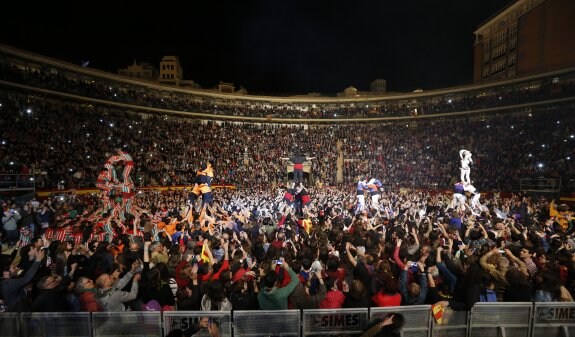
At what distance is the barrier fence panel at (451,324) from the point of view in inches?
183

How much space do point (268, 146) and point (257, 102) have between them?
8.58 metres

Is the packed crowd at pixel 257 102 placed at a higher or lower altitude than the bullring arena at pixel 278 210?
higher

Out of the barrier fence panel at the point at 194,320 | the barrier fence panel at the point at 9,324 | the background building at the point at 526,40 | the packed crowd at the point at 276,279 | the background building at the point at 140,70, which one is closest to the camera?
the barrier fence panel at the point at 9,324

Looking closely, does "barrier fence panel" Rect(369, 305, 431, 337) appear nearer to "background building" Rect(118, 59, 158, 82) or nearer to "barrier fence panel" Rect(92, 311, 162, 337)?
"barrier fence panel" Rect(92, 311, 162, 337)

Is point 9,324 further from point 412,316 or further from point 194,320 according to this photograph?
point 412,316

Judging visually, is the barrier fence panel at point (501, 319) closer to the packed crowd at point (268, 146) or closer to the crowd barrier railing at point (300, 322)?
the crowd barrier railing at point (300, 322)

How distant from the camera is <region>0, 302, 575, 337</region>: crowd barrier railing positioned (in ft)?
14.0

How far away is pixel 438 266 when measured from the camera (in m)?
5.28

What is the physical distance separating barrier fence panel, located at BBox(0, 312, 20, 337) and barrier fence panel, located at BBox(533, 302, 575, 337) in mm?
7019

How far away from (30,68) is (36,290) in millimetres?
28416

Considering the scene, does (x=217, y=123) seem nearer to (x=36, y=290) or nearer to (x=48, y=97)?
(x=48, y=97)

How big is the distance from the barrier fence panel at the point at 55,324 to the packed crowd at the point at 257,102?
26.5m

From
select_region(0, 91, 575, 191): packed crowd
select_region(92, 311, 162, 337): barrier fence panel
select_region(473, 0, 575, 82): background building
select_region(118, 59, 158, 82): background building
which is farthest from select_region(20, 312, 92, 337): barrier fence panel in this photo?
select_region(118, 59, 158, 82): background building

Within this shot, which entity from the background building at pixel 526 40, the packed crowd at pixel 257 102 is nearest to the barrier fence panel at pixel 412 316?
the packed crowd at pixel 257 102
